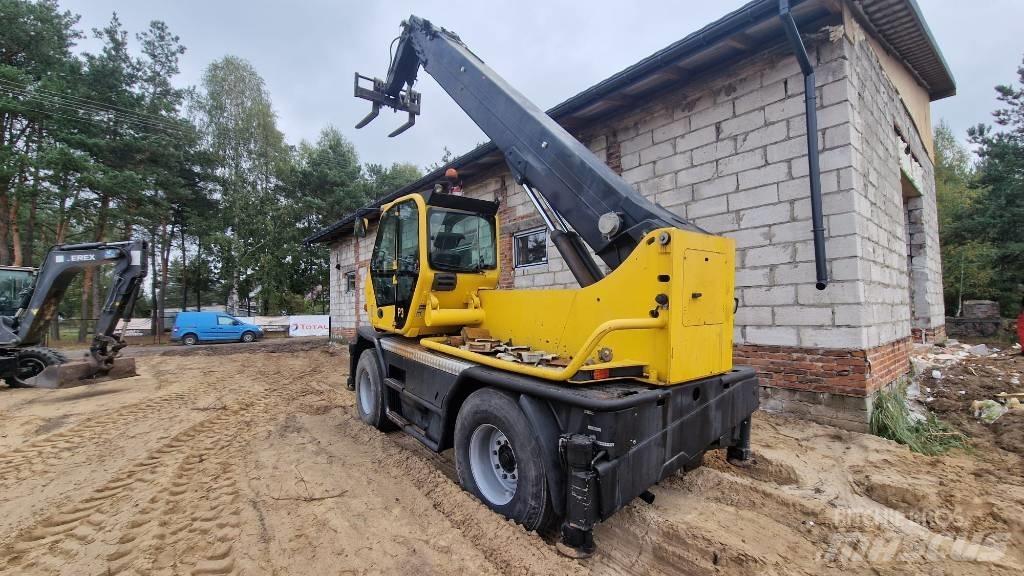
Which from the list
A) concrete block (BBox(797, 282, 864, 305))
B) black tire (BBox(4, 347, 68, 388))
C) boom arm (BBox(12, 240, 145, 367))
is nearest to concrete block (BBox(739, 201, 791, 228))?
concrete block (BBox(797, 282, 864, 305))

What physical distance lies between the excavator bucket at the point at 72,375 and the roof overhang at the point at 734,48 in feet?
31.2

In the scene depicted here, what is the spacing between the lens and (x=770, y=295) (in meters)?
4.93

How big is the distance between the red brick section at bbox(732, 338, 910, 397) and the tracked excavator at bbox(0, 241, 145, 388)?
10.7 m

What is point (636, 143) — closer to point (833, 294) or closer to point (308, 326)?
point (833, 294)

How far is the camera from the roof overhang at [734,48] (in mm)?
4555

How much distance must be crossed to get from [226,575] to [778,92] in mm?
6537

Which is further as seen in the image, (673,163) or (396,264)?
(673,163)

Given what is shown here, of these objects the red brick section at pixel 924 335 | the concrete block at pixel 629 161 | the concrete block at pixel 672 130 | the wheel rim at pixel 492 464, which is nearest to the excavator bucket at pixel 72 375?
the wheel rim at pixel 492 464

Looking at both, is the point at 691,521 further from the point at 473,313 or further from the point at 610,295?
the point at 473,313

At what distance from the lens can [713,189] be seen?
5449 millimetres

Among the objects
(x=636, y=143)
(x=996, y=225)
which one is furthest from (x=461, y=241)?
(x=996, y=225)

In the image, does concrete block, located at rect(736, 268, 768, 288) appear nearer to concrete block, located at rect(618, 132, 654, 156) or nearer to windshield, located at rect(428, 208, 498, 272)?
concrete block, located at rect(618, 132, 654, 156)

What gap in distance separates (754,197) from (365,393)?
17.2 ft

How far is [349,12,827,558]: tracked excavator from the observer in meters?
2.38
